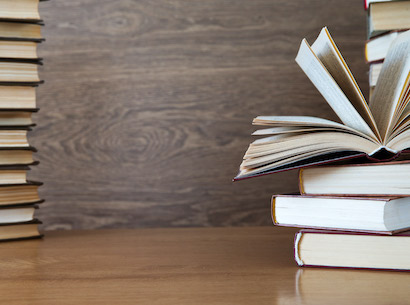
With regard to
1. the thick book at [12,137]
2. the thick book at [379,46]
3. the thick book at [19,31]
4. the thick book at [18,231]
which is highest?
the thick book at [19,31]

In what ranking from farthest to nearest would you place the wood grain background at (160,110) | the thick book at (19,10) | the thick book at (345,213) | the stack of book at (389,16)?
the wood grain background at (160,110), the thick book at (19,10), the stack of book at (389,16), the thick book at (345,213)

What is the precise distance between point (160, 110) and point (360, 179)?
2.50 ft

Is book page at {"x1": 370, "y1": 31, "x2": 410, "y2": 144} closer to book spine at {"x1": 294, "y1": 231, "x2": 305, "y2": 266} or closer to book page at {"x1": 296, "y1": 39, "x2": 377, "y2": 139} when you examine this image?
book page at {"x1": 296, "y1": 39, "x2": 377, "y2": 139}

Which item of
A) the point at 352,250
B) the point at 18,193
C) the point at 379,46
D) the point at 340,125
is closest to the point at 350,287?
the point at 352,250

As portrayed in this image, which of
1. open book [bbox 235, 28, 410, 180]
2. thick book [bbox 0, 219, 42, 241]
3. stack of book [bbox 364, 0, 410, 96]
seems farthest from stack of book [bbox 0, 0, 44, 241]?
stack of book [bbox 364, 0, 410, 96]

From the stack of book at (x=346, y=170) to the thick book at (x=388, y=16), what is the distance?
193 mm

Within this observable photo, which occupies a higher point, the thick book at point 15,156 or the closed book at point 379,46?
the closed book at point 379,46

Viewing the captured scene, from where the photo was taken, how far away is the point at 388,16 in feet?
3.43

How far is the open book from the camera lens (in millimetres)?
783

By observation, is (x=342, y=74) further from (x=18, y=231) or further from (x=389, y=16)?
(x=18, y=231)

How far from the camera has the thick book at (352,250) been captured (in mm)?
770

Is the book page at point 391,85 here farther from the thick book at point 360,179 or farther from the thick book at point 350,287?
the thick book at point 350,287

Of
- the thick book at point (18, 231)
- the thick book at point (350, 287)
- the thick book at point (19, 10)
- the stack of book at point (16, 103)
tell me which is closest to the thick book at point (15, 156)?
the stack of book at point (16, 103)

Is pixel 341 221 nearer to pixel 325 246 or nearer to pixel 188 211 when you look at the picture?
pixel 325 246
